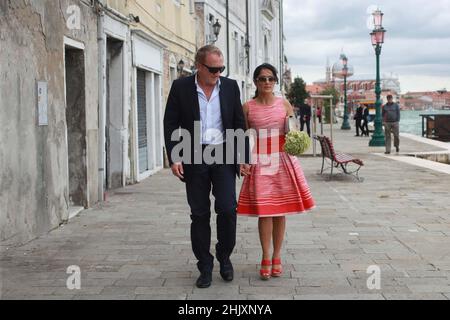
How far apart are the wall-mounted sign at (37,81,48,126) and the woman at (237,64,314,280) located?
288 cm

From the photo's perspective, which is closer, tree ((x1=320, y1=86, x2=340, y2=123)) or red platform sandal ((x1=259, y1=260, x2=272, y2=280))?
red platform sandal ((x1=259, y1=260, x2=272, y2=280))

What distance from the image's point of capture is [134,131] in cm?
1322

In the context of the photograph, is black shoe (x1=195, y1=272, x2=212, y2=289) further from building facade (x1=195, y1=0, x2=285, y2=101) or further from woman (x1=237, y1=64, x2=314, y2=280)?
building facade (x1=195, y1=0, x2=285, y2=101)

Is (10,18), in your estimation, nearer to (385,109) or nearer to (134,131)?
(134,131)

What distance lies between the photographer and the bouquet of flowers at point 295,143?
5466mm

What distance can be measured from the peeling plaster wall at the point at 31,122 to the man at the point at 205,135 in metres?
2.07

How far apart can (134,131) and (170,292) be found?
8236 millimetres

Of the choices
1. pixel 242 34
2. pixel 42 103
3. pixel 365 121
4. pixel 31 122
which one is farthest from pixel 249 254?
pixel 242 34

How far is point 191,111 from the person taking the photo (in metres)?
5.38

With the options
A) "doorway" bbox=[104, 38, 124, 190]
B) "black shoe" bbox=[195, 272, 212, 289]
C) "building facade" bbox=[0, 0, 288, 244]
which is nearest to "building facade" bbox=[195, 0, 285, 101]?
"building facade" bbox=[0, 0, 288, 244]

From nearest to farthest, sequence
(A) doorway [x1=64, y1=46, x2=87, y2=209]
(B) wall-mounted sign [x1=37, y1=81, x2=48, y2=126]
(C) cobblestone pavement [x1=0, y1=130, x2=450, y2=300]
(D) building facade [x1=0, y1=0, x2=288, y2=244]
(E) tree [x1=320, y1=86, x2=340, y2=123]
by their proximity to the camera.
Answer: (C) cobblestone pavement [x1=0, y1=130, x2=450, y2=300] → (D) building facade [x1=0, y1=0, x2=288, y2=244] → (B) wall-mounted sign [x1=37, y1=81, x2=48, y2=126] → (A) doorway [x1=64, y1=46, x2=87, y2=209] → (E) tree [x1=320, y1=86, x2=340, y2=123]

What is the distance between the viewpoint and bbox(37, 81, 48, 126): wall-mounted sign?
756 cm
